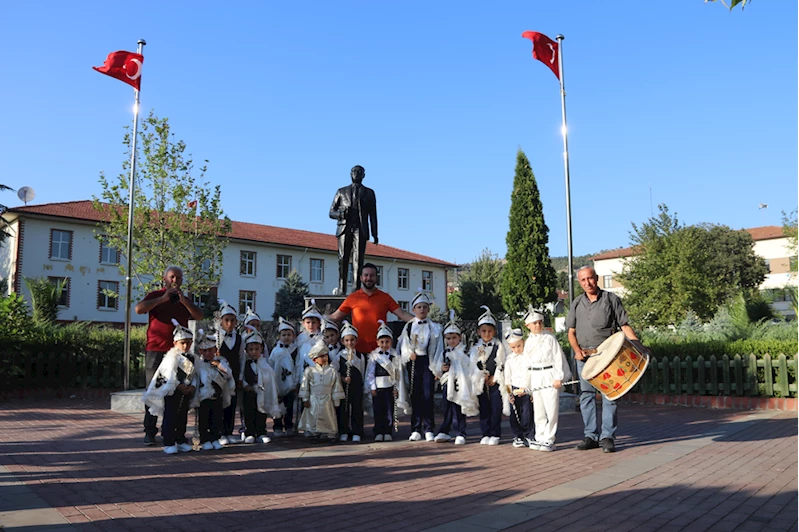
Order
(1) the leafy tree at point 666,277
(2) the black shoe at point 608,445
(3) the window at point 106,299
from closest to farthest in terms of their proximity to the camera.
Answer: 1. (2) the black shoe at point 608,445
2. (1) the leafy tree at point 666,277
3. (3) the window at point 106,299

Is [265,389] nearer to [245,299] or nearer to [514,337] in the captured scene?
[514,337]

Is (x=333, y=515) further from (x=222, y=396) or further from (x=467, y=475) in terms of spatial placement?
(x=222, y=396)

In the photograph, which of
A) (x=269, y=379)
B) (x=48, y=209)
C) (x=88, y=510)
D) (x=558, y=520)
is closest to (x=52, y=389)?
(x=269, y=379)

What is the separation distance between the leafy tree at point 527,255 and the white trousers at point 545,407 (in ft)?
105

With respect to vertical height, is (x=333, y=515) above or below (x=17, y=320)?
below

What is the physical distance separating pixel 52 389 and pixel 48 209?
29365 millimetres

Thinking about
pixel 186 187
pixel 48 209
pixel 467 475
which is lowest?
pixel 467 475

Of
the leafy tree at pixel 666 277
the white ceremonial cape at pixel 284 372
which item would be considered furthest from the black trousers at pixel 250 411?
the leafy tree at pixel 666 277

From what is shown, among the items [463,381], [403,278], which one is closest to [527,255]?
[403,278]

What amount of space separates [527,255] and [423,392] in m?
32.3

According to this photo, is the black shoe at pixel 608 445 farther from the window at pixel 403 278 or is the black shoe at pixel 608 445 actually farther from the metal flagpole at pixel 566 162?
the window at pixel 403 278

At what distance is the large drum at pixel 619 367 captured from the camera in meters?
6.68

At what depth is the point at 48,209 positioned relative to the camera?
38312 mm

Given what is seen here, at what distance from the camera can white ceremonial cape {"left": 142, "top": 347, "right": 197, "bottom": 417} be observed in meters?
6.91
